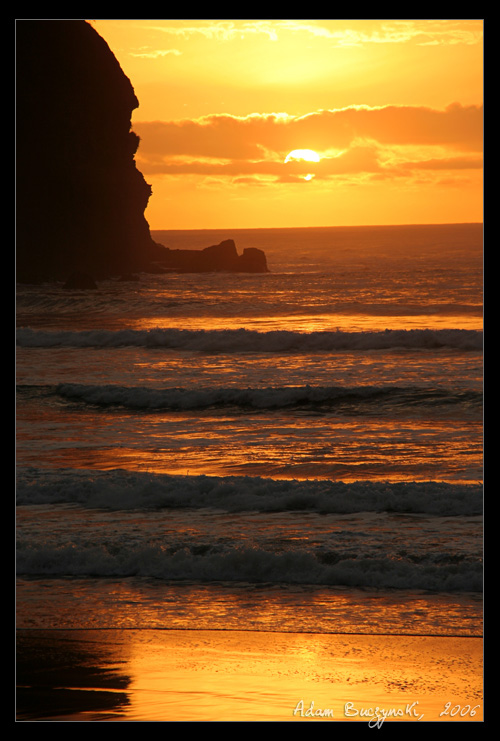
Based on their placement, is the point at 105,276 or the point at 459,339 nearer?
the point at 459,339

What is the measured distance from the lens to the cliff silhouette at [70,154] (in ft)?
184

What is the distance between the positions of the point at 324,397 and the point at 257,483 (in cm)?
830

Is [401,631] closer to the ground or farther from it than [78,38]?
closer to the ground

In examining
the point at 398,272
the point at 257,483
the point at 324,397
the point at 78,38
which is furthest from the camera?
the point at 398,272

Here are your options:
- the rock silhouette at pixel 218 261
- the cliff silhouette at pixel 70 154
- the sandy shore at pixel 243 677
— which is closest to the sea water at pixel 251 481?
the sandy shore at pixel 243 677

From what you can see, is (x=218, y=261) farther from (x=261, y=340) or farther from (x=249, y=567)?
(x=249, y=567)

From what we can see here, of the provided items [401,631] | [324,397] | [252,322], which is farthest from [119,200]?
[401,631]

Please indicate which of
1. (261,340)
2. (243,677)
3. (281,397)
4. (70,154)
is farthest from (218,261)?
(243,677)

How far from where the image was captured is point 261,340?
88.1 ft

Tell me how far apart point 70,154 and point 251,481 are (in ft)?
164

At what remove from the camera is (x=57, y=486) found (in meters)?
10.8

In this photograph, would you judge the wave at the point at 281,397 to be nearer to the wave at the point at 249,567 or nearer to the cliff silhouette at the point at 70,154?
the wave at the point at 249,567

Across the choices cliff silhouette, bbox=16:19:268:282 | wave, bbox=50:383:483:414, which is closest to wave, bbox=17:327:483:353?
wave, bbox=50:383:483:414
